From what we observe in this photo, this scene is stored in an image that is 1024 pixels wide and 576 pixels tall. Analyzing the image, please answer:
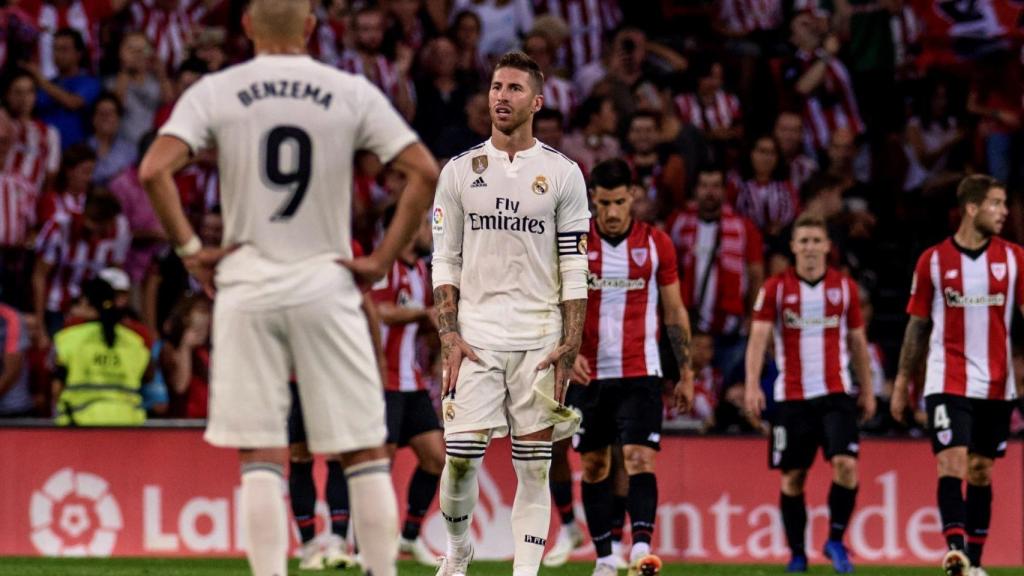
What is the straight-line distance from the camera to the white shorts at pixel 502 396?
8.73 m

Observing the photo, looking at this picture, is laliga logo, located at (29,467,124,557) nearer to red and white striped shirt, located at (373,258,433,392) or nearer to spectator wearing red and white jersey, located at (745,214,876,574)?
red and white striped shirt, located at (373,258,433,392)

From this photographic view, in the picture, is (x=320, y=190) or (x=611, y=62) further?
(x=611, y=62)

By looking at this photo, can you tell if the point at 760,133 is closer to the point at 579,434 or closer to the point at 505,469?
the point at 505,469

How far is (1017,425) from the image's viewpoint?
15.3 m

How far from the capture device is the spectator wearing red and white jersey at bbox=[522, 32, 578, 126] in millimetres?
16719

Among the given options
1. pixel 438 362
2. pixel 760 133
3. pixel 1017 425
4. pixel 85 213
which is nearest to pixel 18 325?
pixel 85 213

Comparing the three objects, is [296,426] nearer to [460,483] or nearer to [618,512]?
[618,512]

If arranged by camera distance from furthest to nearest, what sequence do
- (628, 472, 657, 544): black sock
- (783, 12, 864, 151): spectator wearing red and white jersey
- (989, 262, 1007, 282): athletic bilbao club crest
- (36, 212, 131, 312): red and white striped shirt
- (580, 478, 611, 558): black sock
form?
(783, 12, 864, 151): spectator wearing red and white jersey → (36, 212, 131, 312): red and white striped shirt → (989, 262, 1007, 282): athletic bilbao club crest → (580, 478, 611, 558): black sock → (628, 472, 657, 544): black sock

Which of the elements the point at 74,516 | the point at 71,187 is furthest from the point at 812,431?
the point at 71,187

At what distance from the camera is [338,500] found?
11914 mm

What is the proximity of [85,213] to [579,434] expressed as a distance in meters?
6.05

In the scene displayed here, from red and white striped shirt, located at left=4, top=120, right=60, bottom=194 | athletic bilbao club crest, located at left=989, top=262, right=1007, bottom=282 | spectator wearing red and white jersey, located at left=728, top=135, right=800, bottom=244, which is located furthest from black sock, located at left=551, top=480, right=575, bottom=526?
red and white striped shirt, located at left=4, top=120, right=60, bottom=194

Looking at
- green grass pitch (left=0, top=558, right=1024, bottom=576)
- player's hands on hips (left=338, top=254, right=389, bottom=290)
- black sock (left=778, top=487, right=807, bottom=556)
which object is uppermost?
player's hands on hips (left=338, top=254, right=389, bottom=290)

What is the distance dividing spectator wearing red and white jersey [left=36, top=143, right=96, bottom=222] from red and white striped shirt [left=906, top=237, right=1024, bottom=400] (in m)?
7.59
